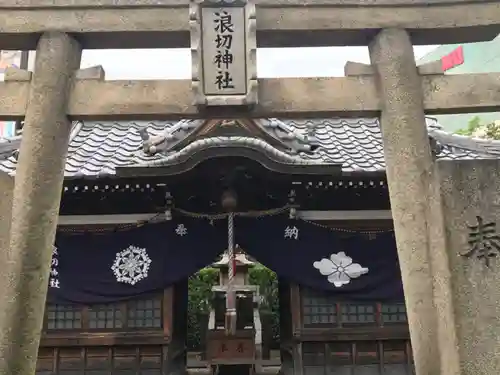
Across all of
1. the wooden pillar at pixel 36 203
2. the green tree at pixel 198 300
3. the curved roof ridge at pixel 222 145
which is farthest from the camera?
the green tree at pixel 198 300

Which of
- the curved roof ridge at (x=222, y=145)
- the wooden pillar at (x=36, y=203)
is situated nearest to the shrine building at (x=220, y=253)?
the curved roof ridge at (x=222, y=145)

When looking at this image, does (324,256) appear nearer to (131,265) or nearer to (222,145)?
(222,145)

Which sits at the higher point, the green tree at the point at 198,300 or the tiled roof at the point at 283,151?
the tiled roof at the point at 283,151

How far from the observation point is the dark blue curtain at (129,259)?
736 centimetres

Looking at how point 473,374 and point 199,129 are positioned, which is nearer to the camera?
point 473,374

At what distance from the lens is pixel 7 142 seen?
26.3ft

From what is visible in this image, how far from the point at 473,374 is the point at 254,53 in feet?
10.6

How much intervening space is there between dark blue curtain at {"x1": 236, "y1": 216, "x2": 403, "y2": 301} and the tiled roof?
1.11 metres

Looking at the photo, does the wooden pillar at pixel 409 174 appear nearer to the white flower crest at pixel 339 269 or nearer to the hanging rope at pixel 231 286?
the hanging rope at pixel 231 286

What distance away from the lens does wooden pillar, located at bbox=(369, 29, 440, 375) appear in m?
4.27

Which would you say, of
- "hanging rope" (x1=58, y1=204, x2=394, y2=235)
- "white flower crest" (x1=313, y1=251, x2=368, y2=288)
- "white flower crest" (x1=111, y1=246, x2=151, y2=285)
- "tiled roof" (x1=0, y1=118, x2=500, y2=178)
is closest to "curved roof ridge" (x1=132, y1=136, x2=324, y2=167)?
"tiled roof" (x1=0, y1=118, x2=500, y2=178)

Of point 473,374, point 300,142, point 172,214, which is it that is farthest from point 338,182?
point 473,374

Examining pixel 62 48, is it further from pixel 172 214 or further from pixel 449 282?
pixel 449 282

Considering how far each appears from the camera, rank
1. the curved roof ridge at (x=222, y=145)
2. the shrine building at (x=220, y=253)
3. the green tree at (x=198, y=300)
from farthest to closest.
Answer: the green tree at (x=198, y=300)
the shrine building at (x=220, y=253)
the curved roof ridge at (x=222, y=145)
